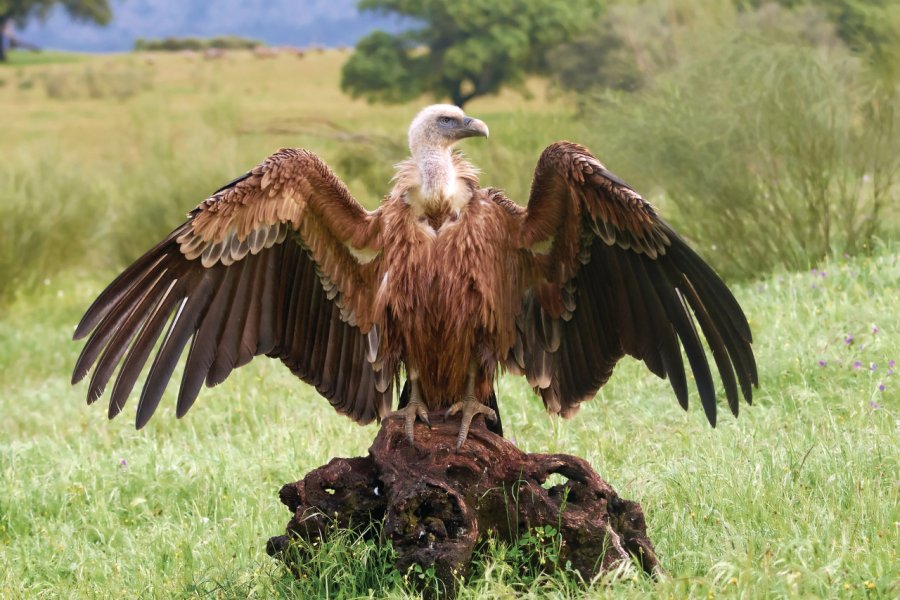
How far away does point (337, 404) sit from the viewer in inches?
185

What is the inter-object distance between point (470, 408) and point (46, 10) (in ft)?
168

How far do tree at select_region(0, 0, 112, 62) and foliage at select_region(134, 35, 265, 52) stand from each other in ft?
49.8

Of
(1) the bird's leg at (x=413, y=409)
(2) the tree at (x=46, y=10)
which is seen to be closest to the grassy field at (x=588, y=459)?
(1) the bird's leg at (x=413, y=409)

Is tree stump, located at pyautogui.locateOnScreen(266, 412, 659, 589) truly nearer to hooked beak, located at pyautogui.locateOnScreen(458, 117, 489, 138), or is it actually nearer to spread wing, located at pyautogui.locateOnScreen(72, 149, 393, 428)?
spread wing, located at pyautogui.locateOnScreen(72, 149, 393, 428)

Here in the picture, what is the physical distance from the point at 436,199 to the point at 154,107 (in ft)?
46.6

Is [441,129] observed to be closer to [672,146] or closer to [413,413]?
[413,413]

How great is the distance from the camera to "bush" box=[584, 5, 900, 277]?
920 cm

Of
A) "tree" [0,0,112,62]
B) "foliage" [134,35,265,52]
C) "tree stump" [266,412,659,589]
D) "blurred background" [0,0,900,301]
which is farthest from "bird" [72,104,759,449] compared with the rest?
"foliage" [134,35,265,52]

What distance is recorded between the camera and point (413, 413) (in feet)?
14.3

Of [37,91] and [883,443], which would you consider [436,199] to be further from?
[37,91]

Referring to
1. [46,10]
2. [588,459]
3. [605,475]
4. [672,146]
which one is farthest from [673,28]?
[46,10]

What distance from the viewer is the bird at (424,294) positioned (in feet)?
13.5

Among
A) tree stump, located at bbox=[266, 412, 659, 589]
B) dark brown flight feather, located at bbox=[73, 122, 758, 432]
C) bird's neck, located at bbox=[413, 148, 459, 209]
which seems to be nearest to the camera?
tree stump, located at bbox=[266, 412, 659, 589]

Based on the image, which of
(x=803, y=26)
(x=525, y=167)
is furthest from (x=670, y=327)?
(x=803, y=26)
